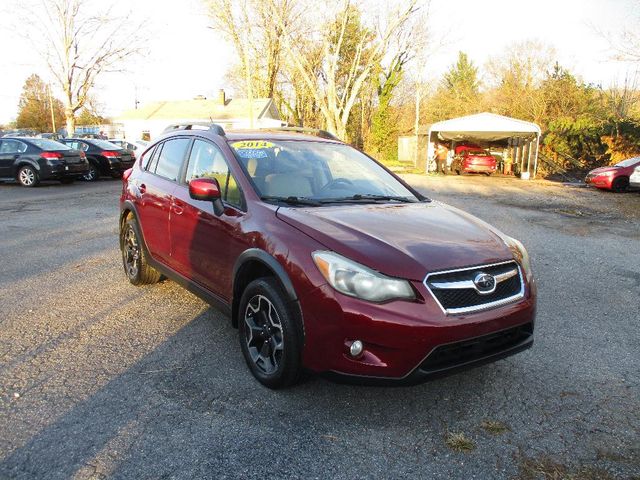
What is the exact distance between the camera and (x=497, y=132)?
25375mm

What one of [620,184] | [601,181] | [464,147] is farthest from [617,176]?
[464,147]

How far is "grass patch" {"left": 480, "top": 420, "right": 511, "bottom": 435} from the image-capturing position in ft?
9.46

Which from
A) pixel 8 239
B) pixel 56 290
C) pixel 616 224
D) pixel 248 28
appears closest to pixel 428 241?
pixel 56 290

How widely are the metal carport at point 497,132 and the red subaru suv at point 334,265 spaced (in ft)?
73.7

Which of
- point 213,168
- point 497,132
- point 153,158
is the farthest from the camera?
point 497,132

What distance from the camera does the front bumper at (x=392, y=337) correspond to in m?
2.69

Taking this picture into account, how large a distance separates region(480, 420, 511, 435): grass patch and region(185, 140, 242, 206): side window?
2.14 m

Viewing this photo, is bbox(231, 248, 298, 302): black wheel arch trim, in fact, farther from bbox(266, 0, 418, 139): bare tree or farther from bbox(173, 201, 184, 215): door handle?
bbox(266, 0, 418, 139): bare tree

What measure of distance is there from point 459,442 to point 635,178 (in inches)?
686

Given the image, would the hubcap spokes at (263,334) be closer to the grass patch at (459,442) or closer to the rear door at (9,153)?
the grass patch at (459,442)

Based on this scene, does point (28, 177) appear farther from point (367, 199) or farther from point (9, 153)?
point (367, 199)

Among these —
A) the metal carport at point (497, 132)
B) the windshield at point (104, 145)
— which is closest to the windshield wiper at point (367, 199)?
the windshield at point (104, 145)

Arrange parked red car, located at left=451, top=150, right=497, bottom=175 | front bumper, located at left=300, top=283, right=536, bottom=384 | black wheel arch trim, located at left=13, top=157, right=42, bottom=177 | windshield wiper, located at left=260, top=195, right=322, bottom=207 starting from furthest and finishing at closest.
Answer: parked red car, located at left=451, top=150, right=497, bottom=175 < black wheel arch trim, located at left=13, top=157, right=42, bottom=177 < windshield wiper, located at left=260, top=195, right=322, bottom=207 < front bumper, located at left=300, top=283, right=536, bottom=384

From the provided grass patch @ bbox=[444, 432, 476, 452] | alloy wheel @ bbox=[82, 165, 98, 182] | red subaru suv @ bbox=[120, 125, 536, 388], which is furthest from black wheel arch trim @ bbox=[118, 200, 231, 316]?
alloy wheel @ bbox=[82, 165, 98, 182]
